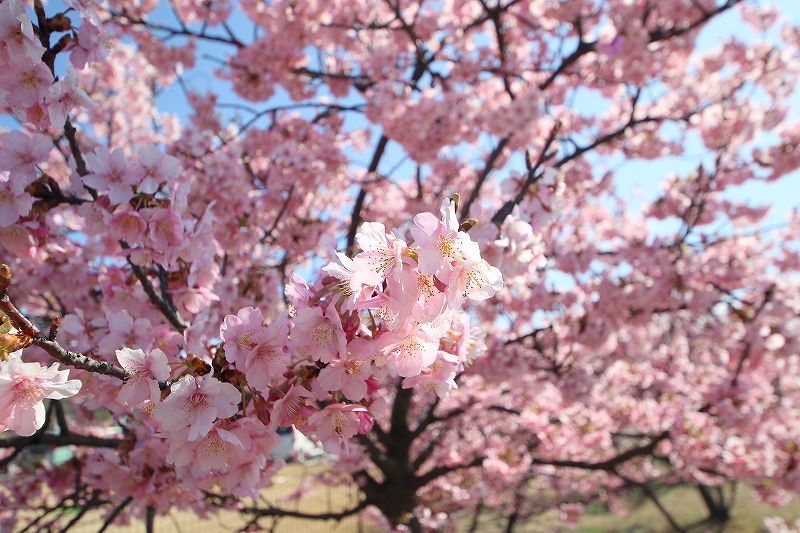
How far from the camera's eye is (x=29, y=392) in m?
0.93

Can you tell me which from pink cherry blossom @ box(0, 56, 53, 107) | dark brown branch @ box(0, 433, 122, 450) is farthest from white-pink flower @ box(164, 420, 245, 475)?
dark brown branch @ box(0, 433, 122, 450)

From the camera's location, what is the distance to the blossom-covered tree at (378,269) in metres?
1.05

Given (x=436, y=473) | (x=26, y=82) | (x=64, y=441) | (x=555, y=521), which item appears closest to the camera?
A: (x=26, y=82)

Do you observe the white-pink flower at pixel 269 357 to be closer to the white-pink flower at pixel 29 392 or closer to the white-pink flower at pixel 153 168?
the white-pink flower at pixel 29 392

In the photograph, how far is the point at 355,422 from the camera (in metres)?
1.13

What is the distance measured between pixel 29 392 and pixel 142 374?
0.20 m

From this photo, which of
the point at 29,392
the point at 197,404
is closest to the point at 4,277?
the point at 29,392

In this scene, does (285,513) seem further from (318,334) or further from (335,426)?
(318,334)

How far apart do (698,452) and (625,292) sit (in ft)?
8.53

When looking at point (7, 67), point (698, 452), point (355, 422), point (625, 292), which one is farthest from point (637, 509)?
point (7, 67)

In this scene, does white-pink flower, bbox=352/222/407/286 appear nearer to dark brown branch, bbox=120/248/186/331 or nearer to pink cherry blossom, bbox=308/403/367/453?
pink cherry blossom, bbox=308/403/367/453

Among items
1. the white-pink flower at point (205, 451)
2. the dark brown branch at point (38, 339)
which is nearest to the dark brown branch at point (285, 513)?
the white-pink flower at point (205, 451)

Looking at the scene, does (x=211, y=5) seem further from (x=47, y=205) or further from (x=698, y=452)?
(x=698, y=452)

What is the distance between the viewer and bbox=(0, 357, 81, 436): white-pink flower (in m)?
0.89
